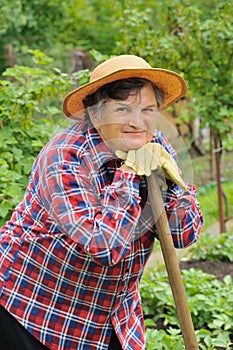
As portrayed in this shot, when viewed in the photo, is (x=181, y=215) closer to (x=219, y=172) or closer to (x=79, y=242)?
(x=79, y=242)

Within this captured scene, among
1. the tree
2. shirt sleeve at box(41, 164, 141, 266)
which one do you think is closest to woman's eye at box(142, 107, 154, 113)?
shirt sleeve at box(41, 164, 141, 266)

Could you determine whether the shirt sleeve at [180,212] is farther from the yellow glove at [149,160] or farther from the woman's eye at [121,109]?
the woman's eye at [121,109]

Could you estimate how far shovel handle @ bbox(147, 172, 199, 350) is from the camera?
2.16m

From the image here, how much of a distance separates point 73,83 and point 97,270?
202cm

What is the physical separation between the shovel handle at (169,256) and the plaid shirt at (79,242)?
0.04m

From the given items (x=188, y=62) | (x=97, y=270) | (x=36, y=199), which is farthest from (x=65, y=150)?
(x=188, y=62)

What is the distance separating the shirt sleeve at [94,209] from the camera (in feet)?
6.61

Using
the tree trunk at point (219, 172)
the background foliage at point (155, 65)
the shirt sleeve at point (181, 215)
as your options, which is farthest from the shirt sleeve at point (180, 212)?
the tree trunk at point (219, 172)

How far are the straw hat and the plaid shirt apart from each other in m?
0.09

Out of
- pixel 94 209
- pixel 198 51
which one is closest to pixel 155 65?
pixel 198 51

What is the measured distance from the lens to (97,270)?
2213mm

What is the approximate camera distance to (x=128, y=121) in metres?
2.10

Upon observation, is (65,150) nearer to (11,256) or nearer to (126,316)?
(11,256)

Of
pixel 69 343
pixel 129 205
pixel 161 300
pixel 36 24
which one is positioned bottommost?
pixel 161 300
